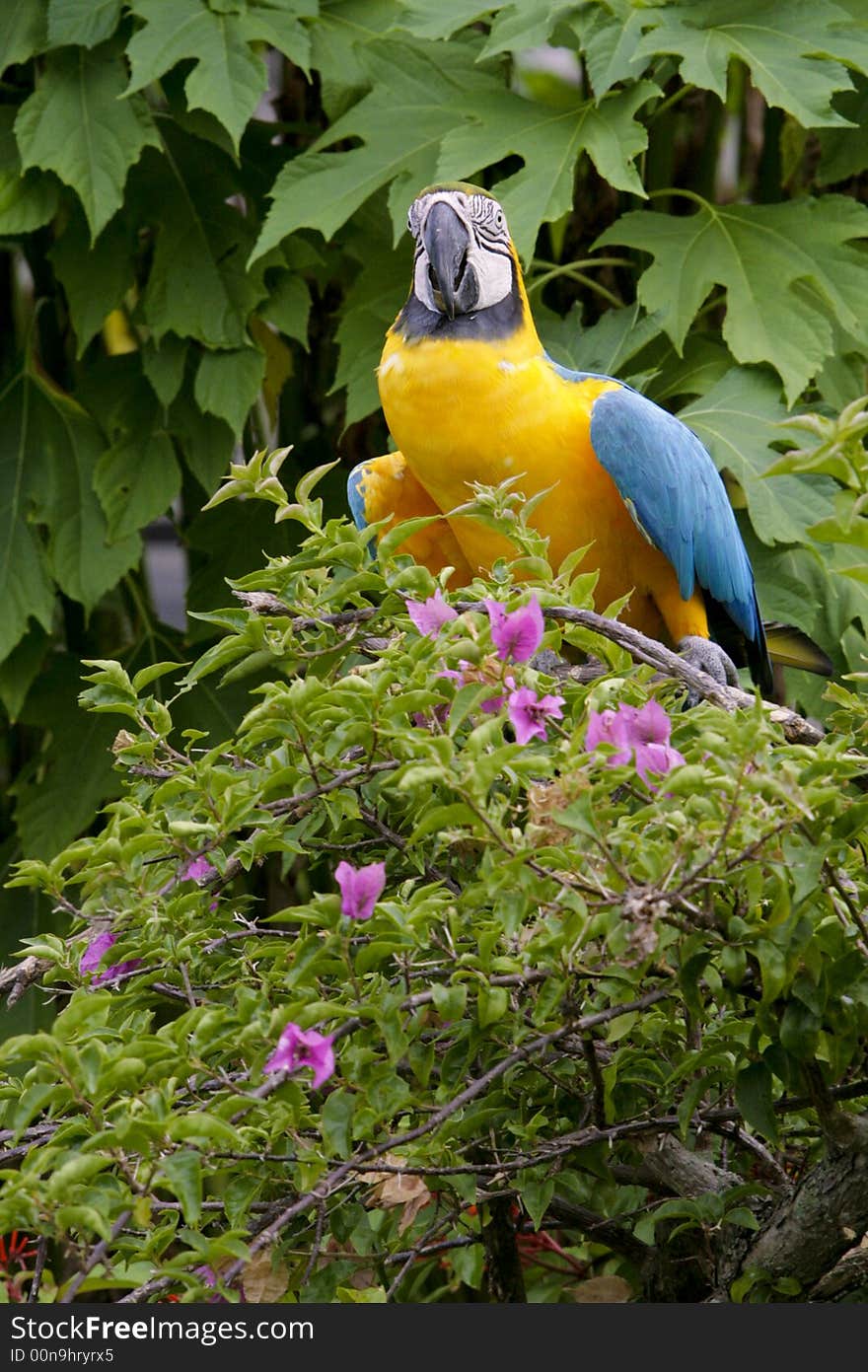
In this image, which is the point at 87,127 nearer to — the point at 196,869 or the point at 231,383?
the point at 231,383

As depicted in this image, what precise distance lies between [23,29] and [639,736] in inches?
50.2

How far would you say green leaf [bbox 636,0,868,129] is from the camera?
1398 mm

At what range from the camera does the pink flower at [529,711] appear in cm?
70

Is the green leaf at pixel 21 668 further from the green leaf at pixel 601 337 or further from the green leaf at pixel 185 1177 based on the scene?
the green leaf at pixel 185 1177

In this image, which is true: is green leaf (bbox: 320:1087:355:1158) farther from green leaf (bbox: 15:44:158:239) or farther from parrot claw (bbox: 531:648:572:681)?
green leaf (bbox: 15:44:158:239)

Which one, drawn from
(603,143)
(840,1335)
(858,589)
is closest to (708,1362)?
(840,1335)

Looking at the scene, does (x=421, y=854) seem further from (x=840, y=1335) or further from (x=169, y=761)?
(x=840, y=1335)

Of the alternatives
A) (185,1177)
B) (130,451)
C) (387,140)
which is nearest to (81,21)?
(387,140)

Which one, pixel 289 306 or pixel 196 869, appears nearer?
pixel 196 869

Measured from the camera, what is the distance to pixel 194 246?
165 cm

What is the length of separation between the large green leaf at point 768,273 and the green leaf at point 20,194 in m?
0.62

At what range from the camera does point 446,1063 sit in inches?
28.8

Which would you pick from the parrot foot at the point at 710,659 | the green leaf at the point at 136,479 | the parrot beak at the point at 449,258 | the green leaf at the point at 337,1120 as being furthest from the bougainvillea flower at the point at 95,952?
the green leaf at the point at 136,479

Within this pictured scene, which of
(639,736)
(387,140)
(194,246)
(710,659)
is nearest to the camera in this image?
(639,736)
